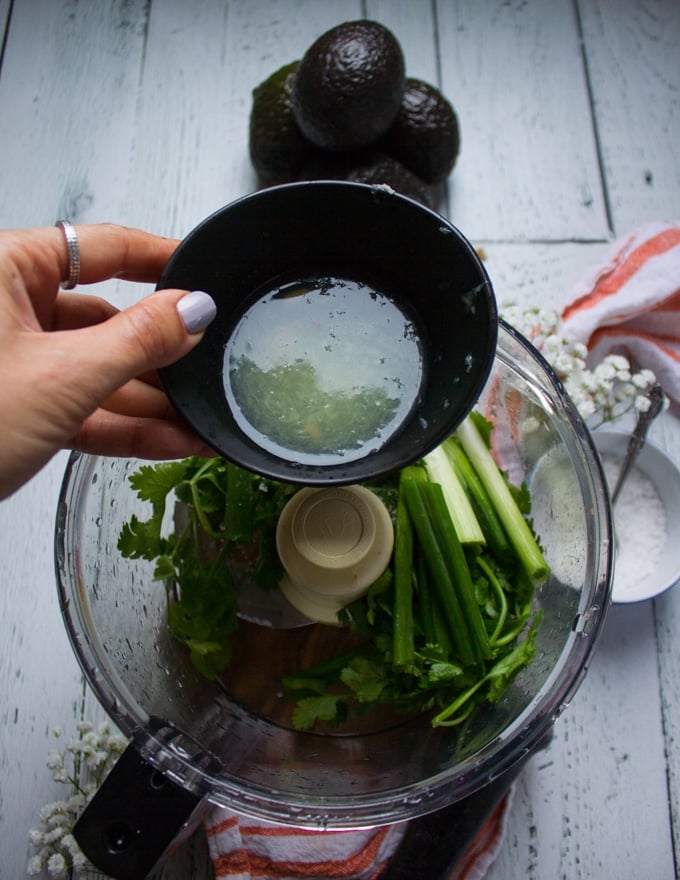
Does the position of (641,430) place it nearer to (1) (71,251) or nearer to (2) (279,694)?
(2) (279,694)

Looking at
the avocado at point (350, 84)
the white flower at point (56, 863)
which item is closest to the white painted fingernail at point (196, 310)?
the avocado at point (350, 84)

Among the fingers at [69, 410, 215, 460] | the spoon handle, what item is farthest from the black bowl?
the spoon handle

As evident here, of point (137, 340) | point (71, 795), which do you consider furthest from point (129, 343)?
point (71, 795)

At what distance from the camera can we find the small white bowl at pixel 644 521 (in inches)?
69.9

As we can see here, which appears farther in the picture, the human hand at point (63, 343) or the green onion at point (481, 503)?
the green onion at point (481, 503)

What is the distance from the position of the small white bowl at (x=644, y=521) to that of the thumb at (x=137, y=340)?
1044mm

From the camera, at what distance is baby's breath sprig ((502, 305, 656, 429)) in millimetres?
1795

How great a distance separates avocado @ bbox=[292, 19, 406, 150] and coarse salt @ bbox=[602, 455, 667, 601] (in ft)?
3.00

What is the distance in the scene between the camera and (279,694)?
157 centimetres

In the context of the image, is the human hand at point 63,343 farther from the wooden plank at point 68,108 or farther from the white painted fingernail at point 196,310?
the wooden plank at point 68,108

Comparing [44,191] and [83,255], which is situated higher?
[83,255]

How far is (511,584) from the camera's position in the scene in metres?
1.55

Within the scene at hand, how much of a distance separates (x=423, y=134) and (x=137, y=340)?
3.69ft

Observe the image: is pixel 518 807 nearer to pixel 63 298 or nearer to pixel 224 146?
pixel 63 298
